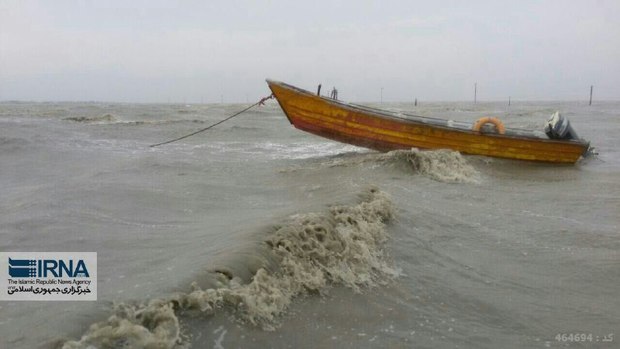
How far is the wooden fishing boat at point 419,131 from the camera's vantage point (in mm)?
11914

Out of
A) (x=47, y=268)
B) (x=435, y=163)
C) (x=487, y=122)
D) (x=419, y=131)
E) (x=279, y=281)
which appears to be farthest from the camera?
(x=487, y=122)

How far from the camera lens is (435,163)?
1050cm

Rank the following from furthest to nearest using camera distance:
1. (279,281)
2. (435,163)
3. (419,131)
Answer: (419,131)
(435,163)
(279,281)

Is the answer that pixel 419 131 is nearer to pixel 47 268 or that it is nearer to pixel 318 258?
pixel 318 258

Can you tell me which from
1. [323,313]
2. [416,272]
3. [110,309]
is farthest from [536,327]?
[110,309]

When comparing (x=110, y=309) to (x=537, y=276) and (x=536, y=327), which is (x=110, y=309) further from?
(x=537, y=276)

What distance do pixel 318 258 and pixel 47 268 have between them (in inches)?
88.6

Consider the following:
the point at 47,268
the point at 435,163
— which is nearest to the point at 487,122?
the point at 435,163

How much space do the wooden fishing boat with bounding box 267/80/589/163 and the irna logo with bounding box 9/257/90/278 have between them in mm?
8402

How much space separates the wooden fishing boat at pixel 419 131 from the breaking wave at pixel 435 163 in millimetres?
696

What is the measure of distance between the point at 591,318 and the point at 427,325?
1343 mm

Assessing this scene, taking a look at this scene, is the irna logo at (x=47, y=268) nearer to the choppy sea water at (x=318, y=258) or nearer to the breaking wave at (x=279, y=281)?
the choppy sea water at (x=318, y=258)

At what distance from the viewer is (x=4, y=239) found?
490 cm

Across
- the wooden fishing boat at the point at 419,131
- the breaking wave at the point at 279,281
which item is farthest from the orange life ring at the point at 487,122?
the breaking wave at the point at 279,281
